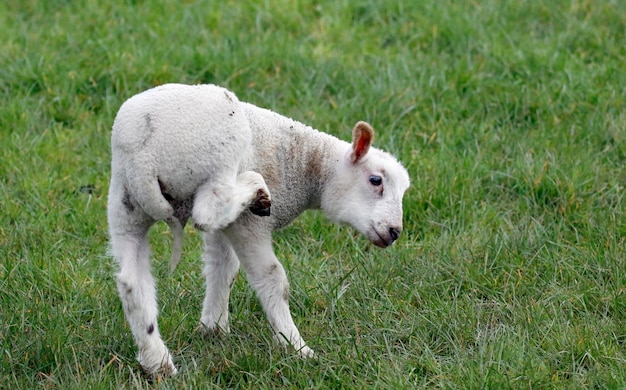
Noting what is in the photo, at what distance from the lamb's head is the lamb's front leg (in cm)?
40

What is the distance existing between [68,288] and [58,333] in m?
0.63

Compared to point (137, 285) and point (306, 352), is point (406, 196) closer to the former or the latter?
point (306, 352)

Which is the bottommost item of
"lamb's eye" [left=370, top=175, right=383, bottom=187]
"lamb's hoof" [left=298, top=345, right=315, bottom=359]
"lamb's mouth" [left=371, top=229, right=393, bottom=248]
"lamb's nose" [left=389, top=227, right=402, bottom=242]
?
"lamb's hoof" [left=298, top=345, right=315, bottom=359]

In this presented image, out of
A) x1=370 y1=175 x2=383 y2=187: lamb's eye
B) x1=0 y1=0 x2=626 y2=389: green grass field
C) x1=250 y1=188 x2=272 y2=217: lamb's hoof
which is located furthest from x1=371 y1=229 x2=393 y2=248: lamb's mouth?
x1=250 y1=188 x2=272 y2=217: lamb's hoof

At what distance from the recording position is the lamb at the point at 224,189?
4.36 meters

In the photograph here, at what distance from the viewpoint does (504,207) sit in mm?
6383

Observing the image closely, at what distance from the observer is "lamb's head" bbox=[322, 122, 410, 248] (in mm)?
4766

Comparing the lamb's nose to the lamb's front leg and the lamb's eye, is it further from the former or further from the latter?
the lamb's front leg

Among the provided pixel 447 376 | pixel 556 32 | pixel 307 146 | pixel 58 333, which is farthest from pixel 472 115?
pixel 58 333

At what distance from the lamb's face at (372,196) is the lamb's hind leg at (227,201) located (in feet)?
1.96

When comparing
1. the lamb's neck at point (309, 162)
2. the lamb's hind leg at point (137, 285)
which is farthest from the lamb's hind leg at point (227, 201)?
the lamb's neck at point (309, 162)

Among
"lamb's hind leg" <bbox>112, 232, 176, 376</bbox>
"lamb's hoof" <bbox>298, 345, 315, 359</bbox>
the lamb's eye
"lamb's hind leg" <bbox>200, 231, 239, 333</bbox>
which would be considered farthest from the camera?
"lamb's hind leg" <bbox>200, 231, 239, 333</bbox>

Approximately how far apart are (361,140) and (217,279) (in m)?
1.01

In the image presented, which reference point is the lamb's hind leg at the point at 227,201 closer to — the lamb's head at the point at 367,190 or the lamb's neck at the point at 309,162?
the lamb's neck at the point at 309,162
